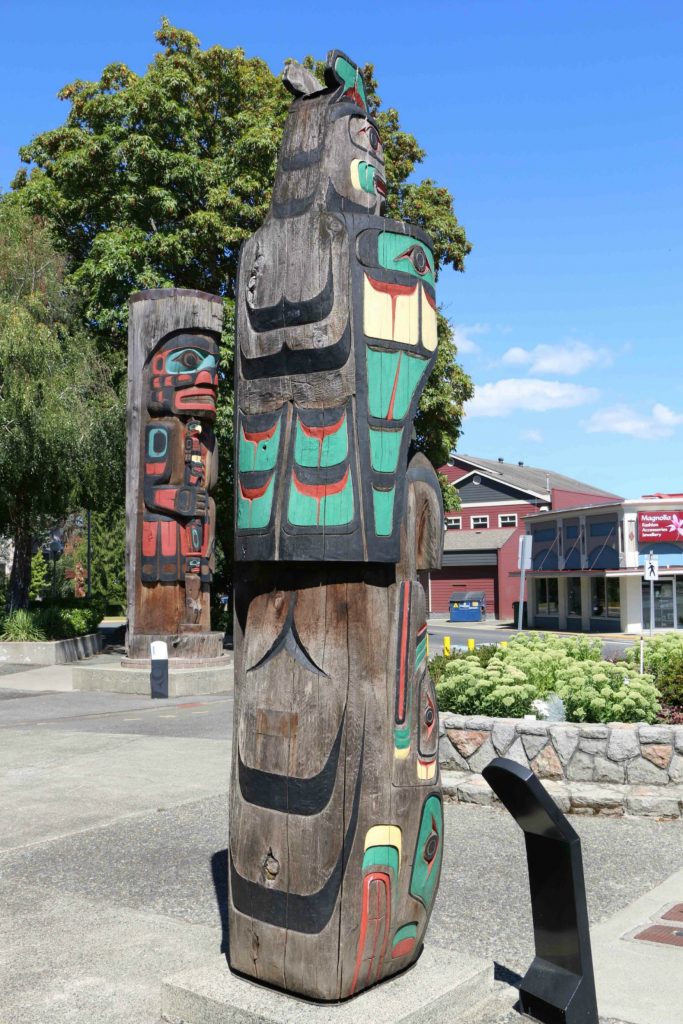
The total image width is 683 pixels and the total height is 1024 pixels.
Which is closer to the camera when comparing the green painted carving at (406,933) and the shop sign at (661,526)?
Result: the green painted carving at (406,933)

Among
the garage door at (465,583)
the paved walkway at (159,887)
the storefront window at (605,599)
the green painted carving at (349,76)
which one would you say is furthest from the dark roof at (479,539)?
the green painted carving at (349,76)

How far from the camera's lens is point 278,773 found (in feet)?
13.3

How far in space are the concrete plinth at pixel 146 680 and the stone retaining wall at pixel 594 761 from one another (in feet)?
25.3

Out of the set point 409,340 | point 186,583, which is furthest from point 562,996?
point 186,583

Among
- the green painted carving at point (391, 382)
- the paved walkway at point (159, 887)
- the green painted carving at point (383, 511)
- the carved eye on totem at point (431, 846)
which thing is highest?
the green painted carving at point (391, 382)

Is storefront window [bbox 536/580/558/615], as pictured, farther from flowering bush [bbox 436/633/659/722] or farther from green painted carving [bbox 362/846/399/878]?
green painted carving [bbox 362/846/399/878]

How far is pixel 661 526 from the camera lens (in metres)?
32.5

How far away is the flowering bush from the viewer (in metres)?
9.01

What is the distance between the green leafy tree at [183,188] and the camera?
22312 millimetres

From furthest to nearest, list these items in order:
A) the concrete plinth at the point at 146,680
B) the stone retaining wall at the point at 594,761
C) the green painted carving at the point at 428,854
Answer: the concrete plinth at the point at 146,680 < the stone retaining wall at the point at 594,761 < the green painted carving at the point at 428,854

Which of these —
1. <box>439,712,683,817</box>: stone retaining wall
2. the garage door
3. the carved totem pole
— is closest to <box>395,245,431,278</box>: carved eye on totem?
<box>439,712,683,817</box>: stone retaining wall

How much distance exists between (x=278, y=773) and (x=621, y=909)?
3047mm

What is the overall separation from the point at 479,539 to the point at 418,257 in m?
41.9

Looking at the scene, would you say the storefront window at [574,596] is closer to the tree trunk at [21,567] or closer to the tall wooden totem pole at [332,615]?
the tree trunk at [21,567]
